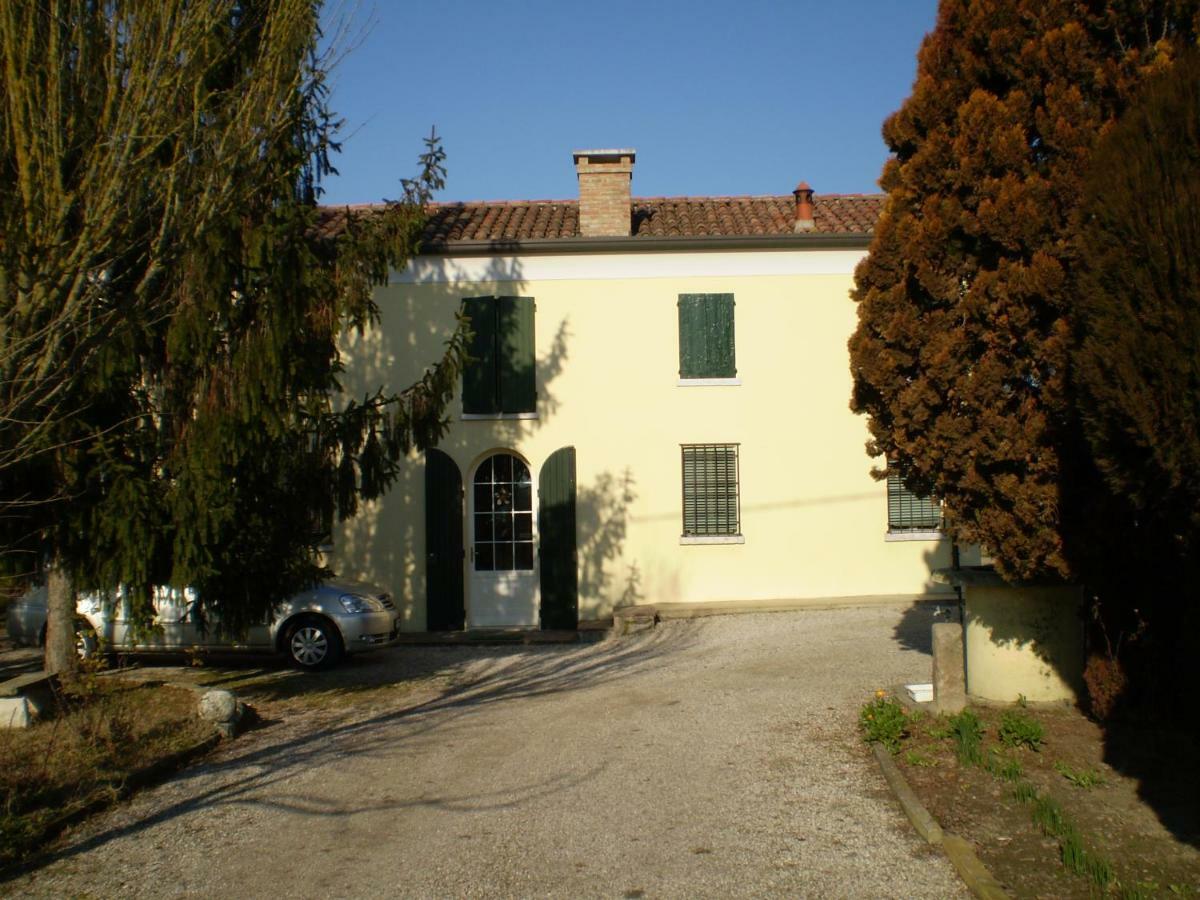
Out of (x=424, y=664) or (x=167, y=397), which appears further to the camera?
(x=424, y=664)

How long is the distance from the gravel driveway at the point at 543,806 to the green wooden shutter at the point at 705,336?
21.8ft

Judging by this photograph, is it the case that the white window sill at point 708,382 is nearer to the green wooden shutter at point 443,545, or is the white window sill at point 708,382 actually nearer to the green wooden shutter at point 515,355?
the green wooden shutter at point 515,355

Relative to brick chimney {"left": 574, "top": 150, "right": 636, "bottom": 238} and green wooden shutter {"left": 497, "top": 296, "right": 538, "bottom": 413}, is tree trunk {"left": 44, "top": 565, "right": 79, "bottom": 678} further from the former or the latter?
brick chimney {"left": 574, "top": 150, "right": 636, "bottom": 238}

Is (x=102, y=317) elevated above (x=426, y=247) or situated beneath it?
situated beneath

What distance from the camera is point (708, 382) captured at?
16.9 m

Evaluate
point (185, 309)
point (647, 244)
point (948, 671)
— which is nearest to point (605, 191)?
point (647, 244)

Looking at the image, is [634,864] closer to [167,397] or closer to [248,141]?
[248,141]

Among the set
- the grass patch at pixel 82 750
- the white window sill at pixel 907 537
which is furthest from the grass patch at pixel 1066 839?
the white window sill at pixel 907 537

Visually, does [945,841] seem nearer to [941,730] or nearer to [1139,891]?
[1139,891]

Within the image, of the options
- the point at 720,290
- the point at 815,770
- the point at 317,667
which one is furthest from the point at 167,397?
the point at 720,290

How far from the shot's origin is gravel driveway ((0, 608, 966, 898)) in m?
5.52

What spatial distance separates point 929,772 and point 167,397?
6631 millimetres

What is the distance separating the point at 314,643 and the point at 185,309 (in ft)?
18.9

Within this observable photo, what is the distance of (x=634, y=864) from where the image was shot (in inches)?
224
